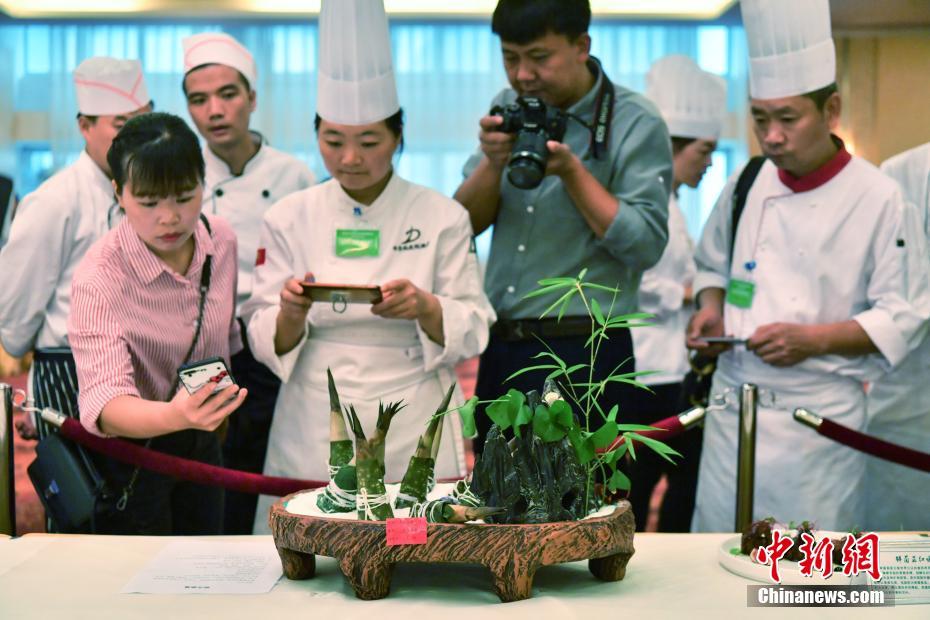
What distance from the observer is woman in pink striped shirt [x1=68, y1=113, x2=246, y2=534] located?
5.98 feet

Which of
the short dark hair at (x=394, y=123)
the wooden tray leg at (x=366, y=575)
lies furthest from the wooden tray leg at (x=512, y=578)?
the short dark hair at (x=394, y=123)

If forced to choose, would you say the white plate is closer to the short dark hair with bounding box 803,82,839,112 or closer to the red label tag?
the red label tag

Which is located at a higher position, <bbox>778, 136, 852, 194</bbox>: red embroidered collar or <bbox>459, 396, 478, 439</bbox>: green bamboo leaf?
<bbox>778, 136, 852, 194</bbox>: red embroidered collar

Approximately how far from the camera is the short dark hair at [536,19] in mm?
2242

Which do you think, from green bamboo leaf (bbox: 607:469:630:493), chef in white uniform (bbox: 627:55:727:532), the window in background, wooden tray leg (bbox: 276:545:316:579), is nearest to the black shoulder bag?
chef in white uniform (bbox: 627:55:727:532)

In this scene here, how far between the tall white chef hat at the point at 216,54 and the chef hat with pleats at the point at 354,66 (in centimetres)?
69

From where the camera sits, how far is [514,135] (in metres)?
2.27

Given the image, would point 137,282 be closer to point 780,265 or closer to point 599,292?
point 599,292

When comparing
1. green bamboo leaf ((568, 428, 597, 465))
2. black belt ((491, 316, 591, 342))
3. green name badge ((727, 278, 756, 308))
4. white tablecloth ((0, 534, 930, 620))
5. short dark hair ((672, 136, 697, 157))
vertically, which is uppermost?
short dark hair ((672, 136, 697, 157))

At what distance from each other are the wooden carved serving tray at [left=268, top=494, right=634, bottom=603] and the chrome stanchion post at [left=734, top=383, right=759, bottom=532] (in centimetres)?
84

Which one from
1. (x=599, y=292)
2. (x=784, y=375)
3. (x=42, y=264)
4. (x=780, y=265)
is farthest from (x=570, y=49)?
(x=42, y=264)

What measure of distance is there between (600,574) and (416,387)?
75 centimetres

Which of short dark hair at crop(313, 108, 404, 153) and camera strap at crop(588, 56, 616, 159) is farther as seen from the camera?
camera strap at crop(588, 56, 616, 159)

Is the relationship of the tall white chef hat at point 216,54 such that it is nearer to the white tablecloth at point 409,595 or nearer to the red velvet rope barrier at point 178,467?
the red velvet rope barrier at point 178,467
